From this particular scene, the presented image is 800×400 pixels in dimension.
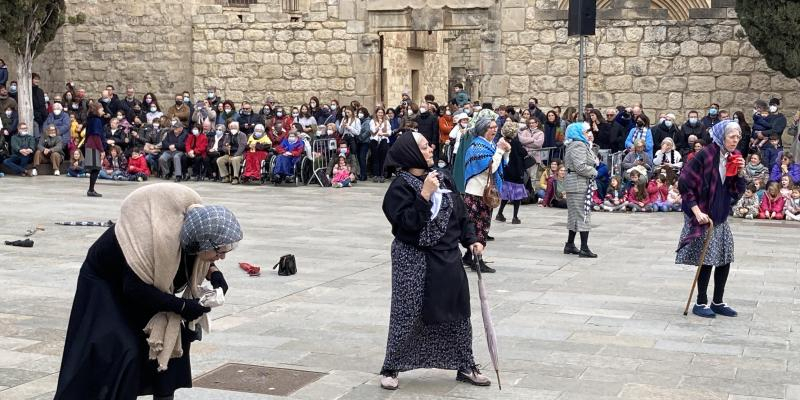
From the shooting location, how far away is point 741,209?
16.2 meters

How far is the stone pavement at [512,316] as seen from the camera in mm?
6637

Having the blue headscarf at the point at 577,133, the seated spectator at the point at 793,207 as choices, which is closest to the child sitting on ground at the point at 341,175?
the seated spectator at the point at 793,207

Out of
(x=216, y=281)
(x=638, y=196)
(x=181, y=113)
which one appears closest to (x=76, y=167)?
(x=181, y=113)

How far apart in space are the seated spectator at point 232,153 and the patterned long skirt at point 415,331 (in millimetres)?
14902

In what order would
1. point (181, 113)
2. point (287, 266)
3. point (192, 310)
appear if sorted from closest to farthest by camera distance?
point (192, 310) < point (287, 266) < point (181, 113)

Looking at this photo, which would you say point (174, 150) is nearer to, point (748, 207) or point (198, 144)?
point (198, 144)

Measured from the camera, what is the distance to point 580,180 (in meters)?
12.0

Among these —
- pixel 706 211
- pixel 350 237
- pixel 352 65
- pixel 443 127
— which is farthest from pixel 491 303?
pixel 352 65

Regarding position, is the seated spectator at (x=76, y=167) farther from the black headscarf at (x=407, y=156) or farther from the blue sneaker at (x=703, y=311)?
the black headscarf at (x=407, y=156)

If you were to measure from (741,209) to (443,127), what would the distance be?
6.29m

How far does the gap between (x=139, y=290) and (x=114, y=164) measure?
17804mm

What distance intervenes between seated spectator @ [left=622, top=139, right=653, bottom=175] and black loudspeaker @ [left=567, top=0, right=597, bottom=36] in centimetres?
357

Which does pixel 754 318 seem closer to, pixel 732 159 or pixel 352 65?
pixel 732 159

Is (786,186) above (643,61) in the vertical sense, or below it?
below
